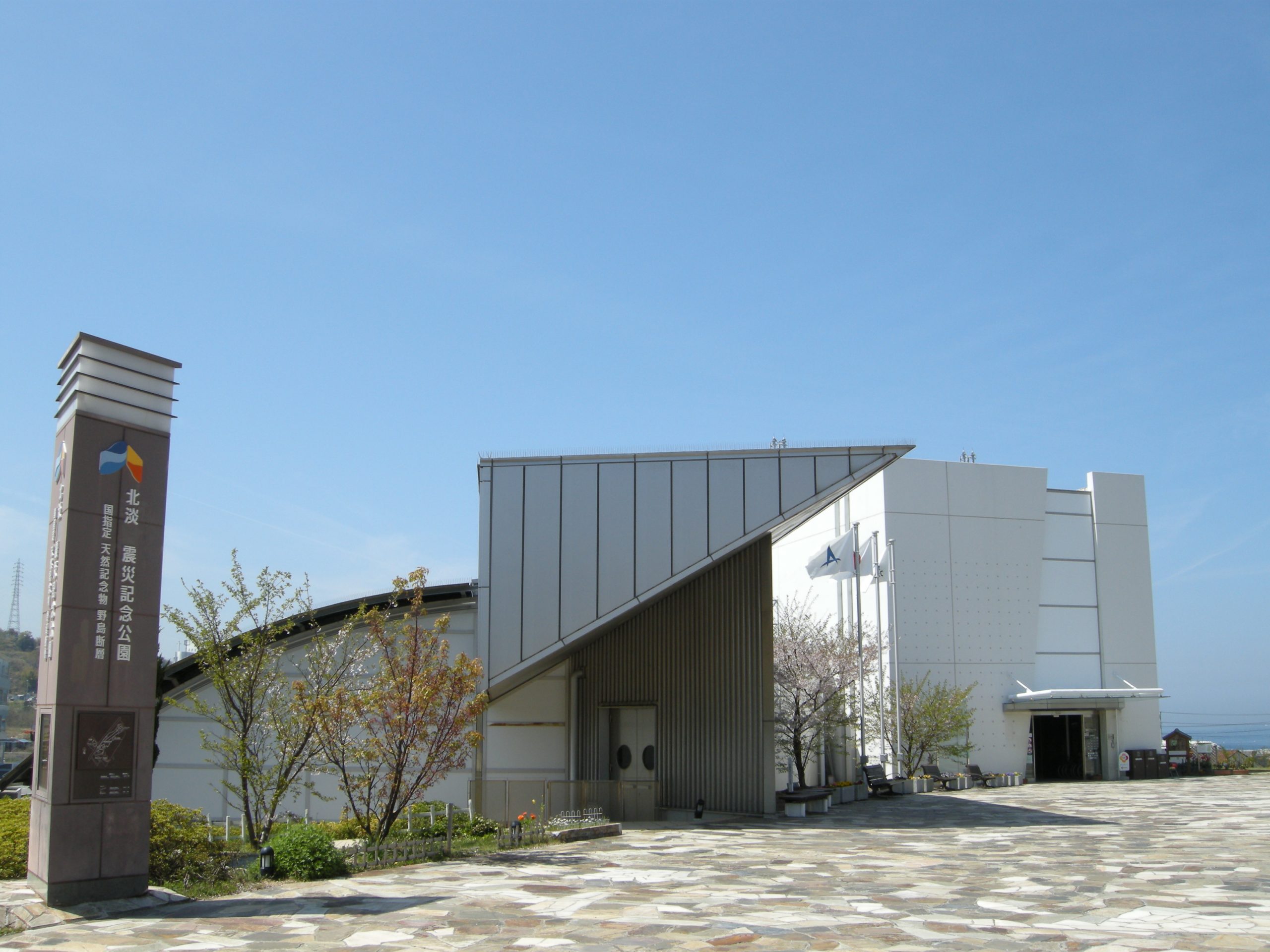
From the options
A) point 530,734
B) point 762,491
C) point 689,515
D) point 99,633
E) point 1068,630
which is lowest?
point 530,734

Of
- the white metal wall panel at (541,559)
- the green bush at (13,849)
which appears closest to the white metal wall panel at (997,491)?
the white metal wall panel at (541,559)

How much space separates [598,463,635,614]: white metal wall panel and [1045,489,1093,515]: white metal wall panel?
21231mm

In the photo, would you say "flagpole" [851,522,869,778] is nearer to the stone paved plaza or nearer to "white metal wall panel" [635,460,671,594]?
the stone paved plaza

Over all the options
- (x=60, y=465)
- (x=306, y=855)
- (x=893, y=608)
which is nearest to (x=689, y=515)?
(x=306, y=855)

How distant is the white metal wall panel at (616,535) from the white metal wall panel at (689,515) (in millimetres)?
832

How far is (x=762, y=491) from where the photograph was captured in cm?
1964

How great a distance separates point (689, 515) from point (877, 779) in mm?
12171

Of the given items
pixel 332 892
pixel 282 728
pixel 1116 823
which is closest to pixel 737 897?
pixel 332 892

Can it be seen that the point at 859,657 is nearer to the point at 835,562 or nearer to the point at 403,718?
the point at 835,562

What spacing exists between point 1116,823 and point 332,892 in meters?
14.9

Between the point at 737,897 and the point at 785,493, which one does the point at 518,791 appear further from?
the point at 737,897

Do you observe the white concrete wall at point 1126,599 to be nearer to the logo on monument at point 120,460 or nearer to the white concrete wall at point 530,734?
the white concrete wall at point 530,734

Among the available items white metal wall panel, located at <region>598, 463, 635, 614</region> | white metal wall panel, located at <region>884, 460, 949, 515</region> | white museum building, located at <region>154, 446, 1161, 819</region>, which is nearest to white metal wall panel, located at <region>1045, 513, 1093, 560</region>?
white metal wall panel, located at <region>884, 460, 949, 515</region>

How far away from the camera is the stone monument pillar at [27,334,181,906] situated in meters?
10.7
